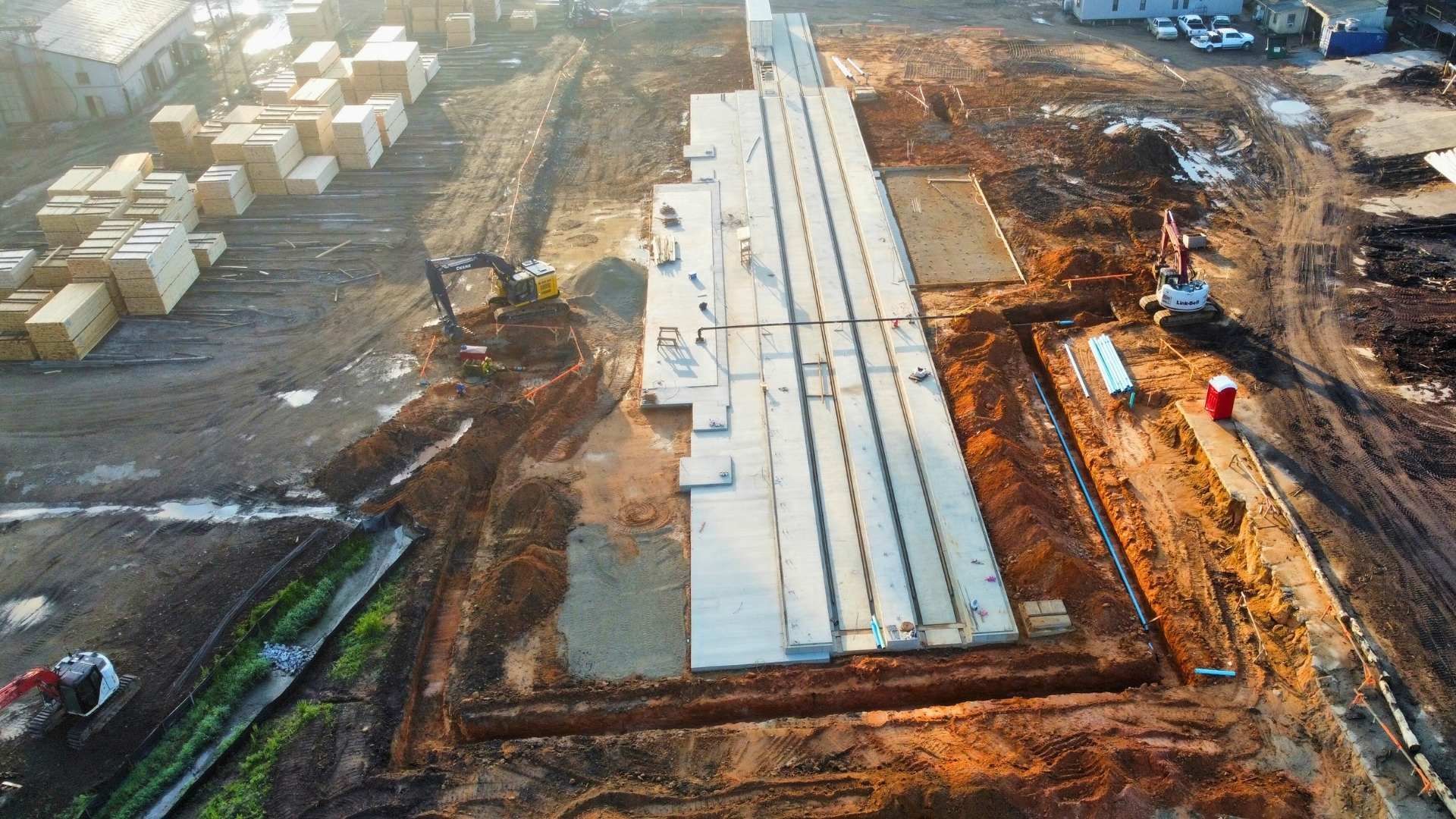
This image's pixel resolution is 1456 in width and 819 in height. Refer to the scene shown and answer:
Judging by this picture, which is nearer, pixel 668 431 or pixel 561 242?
pixel 668 431

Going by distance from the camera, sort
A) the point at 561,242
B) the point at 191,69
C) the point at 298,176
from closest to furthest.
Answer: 1. the point at 561,242
2. the point at 298,176
3. the point at 191,69

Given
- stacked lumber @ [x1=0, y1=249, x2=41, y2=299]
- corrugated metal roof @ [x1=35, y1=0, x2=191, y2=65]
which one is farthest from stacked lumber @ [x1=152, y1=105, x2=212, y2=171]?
stacked lumber @ [x1=0, y1=249, x2=41, y2=299]

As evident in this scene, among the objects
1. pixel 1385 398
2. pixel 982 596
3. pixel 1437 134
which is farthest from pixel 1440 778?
pixel 1437 134

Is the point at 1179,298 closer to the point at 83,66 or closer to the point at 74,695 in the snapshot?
the point at 74,695

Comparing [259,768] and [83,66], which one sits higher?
[83,66]

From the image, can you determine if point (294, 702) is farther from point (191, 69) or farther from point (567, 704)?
point (191, 69)

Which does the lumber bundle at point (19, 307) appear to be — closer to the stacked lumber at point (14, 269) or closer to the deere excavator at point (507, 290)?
the stacked lumber at point (14, 269)

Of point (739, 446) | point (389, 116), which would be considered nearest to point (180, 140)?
point (389, 116)
